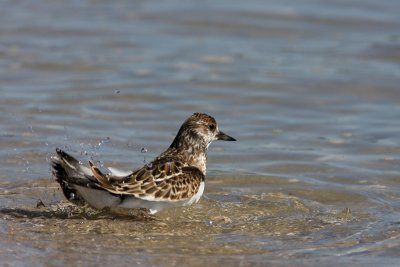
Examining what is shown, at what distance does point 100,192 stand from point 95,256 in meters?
0.58

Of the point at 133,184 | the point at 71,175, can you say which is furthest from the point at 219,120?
the point at 71,175

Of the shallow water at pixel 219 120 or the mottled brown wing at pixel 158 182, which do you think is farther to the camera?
the mottled brown wing at pixel 158 182

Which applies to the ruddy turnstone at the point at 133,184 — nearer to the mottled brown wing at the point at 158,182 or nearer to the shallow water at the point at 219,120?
the mottled brown wing at the point at 158,182

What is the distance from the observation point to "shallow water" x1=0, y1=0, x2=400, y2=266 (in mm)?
6285

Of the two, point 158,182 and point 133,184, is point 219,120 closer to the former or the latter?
point 158,182

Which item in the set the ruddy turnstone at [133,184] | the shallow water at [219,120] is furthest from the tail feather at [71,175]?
the shallow water at [219,120]

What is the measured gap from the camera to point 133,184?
646cm

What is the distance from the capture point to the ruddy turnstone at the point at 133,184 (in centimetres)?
636

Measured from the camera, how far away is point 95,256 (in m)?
5.89

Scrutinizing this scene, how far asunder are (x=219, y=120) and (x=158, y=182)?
10.2 ft

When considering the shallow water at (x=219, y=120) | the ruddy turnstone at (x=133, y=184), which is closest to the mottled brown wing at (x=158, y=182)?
the ruddy turnstone at (x=133, y=184)

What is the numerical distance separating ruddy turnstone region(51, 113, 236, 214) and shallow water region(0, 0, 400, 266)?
A: 0.18m

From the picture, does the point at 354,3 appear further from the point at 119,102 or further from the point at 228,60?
the point at 119,102

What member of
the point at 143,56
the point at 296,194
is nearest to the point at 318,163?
the point at 296,194
